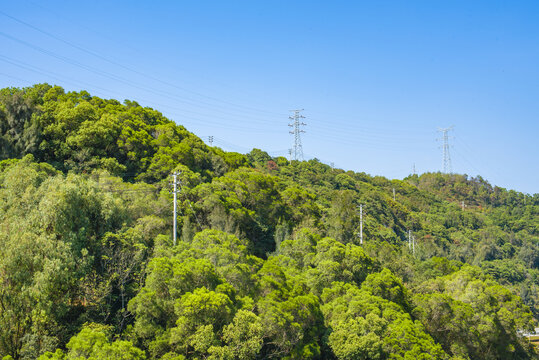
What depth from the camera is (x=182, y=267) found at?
65.1ft

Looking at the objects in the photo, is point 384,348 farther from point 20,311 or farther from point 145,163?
point 145,163

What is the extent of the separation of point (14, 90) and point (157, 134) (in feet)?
36.0

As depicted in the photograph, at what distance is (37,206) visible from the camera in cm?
1978

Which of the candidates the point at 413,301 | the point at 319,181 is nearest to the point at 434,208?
the point at 319,181

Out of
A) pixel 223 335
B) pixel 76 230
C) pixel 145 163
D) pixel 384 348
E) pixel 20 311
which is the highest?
pixel 145 163

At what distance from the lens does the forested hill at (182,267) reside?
17391 millimetres

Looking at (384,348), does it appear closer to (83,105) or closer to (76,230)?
(76,230)

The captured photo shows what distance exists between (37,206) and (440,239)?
68855 millimetres

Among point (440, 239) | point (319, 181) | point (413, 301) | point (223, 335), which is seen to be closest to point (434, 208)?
point (440, 239)

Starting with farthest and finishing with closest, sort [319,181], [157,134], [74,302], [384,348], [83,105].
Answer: [319,181]
[157,134]
[83,105]
[384,348]
[74,302]

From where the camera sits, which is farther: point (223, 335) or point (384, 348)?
point (384, 348)

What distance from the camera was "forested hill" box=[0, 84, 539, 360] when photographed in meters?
17.4

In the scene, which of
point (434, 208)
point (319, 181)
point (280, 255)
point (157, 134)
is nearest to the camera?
point (280, 255)

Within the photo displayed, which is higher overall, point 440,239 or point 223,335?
point 440,239
